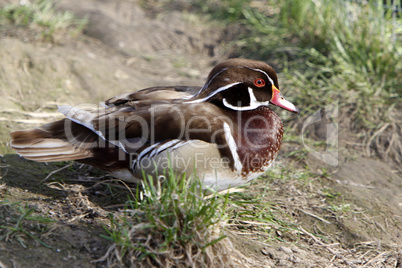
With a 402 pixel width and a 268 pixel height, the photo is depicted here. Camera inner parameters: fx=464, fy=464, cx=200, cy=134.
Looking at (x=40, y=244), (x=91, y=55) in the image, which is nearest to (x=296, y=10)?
(x=91, y=55)

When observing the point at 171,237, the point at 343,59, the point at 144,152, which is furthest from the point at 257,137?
the point at 343,59

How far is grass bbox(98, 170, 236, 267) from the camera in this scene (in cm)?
244

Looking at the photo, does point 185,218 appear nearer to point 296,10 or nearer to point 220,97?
point 220,97

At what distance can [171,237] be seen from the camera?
244 cm

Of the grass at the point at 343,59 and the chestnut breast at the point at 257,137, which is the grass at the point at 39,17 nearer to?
the grass at the point at 343,59

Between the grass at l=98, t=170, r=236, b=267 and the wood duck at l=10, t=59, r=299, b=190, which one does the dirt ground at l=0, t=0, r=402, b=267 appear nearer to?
the grass at l=98, t=170, r=236, b=267

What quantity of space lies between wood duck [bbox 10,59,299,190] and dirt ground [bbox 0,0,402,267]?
307mm

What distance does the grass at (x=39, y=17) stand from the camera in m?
5.64

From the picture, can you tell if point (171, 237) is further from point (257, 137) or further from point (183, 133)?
point (257, 137)

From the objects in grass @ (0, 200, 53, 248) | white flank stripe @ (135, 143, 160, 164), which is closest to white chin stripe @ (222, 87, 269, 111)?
white flank stripe @ (135, 143, 160, 164)

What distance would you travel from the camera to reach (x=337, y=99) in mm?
4715

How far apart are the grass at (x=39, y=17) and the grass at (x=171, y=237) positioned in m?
3.76

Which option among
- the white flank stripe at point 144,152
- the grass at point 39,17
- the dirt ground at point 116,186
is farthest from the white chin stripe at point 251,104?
the grass at point 39,17

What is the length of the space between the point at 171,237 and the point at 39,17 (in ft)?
13.7
